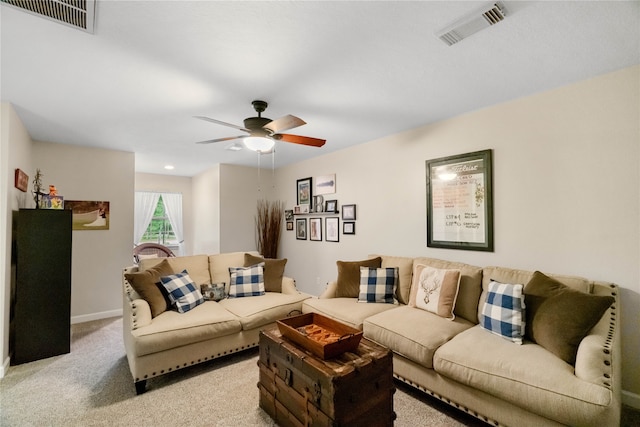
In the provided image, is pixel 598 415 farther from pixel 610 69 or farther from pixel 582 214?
pixel 610 69

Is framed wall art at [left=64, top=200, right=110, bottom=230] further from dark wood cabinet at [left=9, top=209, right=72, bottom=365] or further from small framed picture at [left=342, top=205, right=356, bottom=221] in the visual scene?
small framed picture at [left=342, top=205, right=356, bottom=221]

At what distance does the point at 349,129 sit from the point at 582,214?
2.32m

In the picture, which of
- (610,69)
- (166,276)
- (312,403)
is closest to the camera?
(312,403)

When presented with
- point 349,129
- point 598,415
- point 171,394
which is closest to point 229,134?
point 349,129

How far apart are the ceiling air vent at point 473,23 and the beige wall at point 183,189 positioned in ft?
20.1

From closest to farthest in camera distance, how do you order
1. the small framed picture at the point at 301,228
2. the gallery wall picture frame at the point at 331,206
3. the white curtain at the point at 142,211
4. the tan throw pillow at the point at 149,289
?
the tan throw pillow at the point at 149,289 < the gallery wall picture frame at the point at 331,206 < the small framed picture at the point at 301,228 < the white curtain at the point at 142,211

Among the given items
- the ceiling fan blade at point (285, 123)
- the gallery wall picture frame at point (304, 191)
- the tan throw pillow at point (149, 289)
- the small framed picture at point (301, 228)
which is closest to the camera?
the ceiling fan blade at point (285, 123)

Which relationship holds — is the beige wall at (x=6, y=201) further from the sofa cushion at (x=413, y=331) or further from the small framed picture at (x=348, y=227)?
the small framed picture at (x=348, y=227)

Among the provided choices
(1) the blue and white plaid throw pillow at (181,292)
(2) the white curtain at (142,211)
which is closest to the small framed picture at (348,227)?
(1) the blue and white plaid throw pillow at (181,292)

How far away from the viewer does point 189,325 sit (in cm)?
243

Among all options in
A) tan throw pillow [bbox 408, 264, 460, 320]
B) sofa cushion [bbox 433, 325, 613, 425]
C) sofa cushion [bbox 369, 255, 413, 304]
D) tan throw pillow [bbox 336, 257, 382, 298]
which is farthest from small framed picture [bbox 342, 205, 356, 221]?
sofa cushion [bbox 433, 325, 613, 425]

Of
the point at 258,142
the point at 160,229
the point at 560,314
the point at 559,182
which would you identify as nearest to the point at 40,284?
the point at 258,142

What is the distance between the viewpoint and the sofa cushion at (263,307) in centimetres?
275

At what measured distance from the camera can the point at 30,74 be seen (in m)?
2.11
